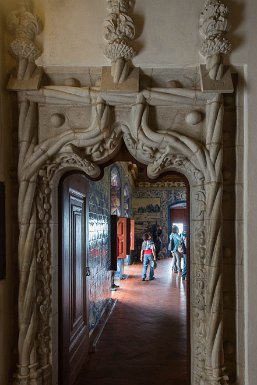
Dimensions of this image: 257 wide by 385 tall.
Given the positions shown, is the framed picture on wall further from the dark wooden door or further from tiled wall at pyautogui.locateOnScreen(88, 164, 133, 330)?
tiled wall at pyautogui.locateOnScreen(88, 164, 133, 330)

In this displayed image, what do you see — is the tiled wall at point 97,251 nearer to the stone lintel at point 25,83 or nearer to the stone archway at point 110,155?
the stone archway at point 110,155

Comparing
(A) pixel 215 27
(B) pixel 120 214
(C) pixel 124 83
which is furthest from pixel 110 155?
(B) pixel 120 214

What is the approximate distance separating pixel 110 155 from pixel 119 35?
81cm

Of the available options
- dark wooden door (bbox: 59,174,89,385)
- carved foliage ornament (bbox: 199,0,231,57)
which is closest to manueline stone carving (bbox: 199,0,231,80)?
carved foliage ornament (bbox: 199,0,231,57)

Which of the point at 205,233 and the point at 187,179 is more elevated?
the point at 187,179

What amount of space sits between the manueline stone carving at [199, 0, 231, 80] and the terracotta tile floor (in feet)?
7.65

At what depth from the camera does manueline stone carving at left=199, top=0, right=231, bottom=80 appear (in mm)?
2371

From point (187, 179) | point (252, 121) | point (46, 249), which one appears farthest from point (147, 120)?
point (46, 249)

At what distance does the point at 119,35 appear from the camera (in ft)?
7.91

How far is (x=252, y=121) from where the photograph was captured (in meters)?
2.43

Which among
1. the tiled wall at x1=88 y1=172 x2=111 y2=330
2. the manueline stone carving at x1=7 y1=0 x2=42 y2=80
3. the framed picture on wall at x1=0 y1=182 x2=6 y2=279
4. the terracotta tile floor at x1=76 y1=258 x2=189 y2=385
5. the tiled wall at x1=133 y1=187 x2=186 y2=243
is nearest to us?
the framed picture on wall at x1=0 y1=182 x2=6 y2=279

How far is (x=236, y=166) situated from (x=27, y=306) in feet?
5.62

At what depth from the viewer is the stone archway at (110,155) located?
2.37m

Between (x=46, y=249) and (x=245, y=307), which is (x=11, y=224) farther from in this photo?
(x=245, y=307)
